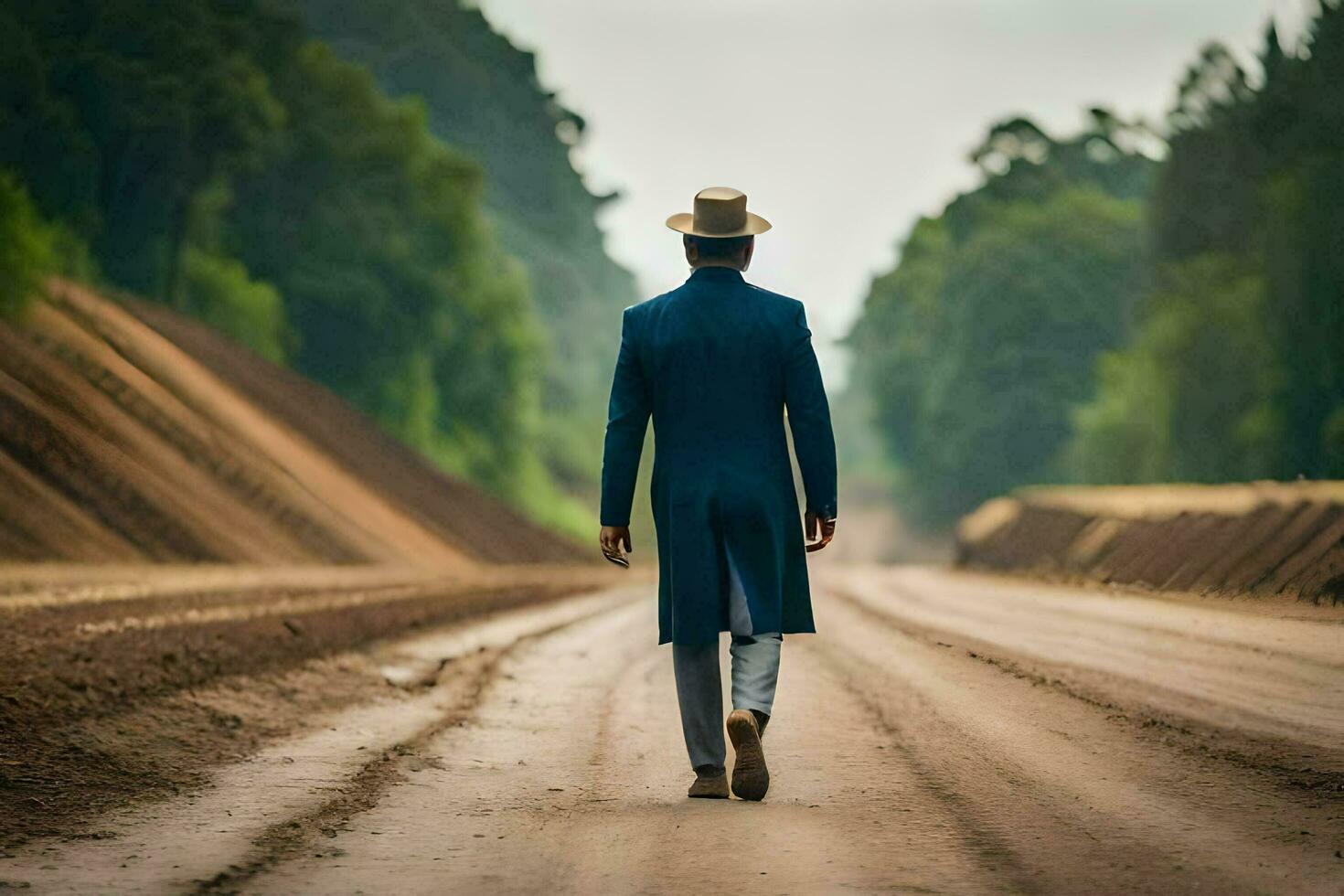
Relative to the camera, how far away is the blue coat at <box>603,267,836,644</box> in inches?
269

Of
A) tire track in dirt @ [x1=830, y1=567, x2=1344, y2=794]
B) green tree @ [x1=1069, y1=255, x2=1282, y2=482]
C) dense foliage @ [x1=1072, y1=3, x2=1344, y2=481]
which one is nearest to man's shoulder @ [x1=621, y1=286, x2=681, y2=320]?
tire track in dirt @ [x1=830, y1=567, x2=1344, y2=794]

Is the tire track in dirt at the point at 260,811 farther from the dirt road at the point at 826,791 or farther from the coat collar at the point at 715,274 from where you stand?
the coat collar at the point at 715,274

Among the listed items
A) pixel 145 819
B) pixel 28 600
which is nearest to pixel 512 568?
pixel 28 600

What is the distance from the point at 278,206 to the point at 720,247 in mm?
42874

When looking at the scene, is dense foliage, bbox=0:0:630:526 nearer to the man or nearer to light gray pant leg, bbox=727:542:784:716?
the man

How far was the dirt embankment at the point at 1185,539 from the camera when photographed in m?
13.8

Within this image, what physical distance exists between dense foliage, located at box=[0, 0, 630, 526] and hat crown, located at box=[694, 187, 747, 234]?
25.3m

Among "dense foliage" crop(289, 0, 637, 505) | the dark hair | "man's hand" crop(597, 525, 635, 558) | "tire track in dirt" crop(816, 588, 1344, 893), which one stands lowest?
"tire track in dirt" crop(816, 588, 1344, 893)

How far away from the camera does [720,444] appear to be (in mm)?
6871

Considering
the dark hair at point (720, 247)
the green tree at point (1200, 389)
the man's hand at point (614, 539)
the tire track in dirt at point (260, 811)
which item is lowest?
the tire track in dirt at point (260, 811)

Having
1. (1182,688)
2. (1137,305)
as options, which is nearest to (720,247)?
(1182,688)

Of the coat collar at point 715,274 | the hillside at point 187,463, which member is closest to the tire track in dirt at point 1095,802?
the coat collar at point 715,274

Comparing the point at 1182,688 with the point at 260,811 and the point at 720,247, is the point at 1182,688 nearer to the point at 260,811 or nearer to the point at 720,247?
the point at 720,247

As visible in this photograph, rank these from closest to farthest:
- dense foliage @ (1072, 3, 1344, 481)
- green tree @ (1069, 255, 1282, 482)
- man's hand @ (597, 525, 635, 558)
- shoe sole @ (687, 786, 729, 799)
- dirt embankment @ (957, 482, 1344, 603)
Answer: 1. shoe sole @ (687, 786, 729, 799)
2. man's hand @ (597, 525, 635, 558)
3. dirt embankment @ (957, 482, 1344, 603)
4. dense foliage @ (1072, 3, 1344, 481)
5. green tree @ (1069, 255, 1282, 482)
